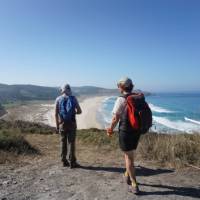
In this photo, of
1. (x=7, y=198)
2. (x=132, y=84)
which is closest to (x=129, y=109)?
(x=132, y=84)

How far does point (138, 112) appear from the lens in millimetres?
4383

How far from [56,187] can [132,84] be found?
2095 mm

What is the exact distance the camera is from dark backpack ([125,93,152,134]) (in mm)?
4379

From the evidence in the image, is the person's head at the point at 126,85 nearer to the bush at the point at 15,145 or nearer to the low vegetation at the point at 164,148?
the low vegetation at the point at 164,148

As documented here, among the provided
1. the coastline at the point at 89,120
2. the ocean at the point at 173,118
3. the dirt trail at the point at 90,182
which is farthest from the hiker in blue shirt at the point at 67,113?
the coastline at the point at 89,120

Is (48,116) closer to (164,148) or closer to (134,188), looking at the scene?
(164,148)

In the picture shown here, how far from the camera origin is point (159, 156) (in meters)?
6.98

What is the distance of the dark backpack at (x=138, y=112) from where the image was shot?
14.4 feet

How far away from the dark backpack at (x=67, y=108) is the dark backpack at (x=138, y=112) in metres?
1.95

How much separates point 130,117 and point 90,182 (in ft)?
5.12

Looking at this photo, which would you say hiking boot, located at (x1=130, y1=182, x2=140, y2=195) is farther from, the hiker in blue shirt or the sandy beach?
the sandy beach

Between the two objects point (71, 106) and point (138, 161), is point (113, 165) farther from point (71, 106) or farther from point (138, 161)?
point (71, 106)

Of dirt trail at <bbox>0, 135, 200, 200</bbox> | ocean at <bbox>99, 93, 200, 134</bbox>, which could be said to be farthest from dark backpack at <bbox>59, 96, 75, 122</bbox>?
Answer: ocean at <bbox>99, 93, 200, 134</bbox>

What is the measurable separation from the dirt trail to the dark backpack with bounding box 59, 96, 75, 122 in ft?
3.40
